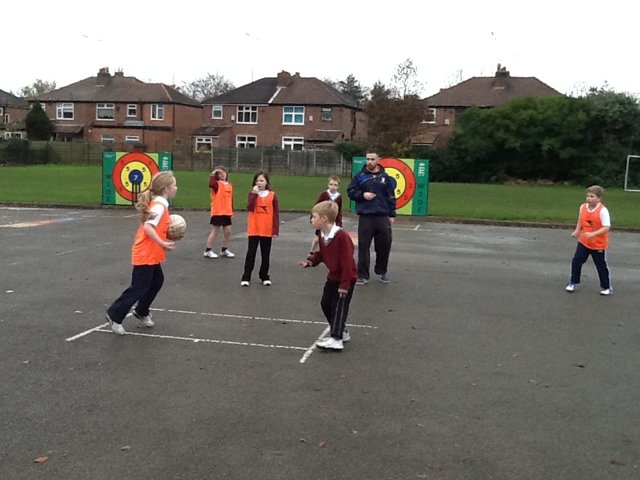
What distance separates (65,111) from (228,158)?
2192 centimetres

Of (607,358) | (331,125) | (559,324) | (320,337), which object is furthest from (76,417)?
(331,125)

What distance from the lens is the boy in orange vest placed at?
417 inches

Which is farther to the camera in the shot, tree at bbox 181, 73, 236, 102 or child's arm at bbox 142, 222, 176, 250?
tree at bbox 181, 73, 236, 102

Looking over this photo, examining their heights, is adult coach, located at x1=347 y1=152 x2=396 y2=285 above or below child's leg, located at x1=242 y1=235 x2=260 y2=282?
above

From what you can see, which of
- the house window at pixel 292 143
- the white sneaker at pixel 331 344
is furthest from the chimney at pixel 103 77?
the white sneaker at pixel 331 344

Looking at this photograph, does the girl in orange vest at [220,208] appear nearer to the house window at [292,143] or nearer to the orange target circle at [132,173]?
the orange target circle at [132,173]

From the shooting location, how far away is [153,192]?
24.8ft

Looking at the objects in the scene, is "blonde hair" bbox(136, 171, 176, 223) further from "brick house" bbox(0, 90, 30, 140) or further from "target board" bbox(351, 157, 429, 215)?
"brick house" bbox(0, 90, 30, 140)

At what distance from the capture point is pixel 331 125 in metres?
65.8

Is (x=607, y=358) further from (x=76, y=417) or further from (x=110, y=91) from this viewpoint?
(x=110, y=91)

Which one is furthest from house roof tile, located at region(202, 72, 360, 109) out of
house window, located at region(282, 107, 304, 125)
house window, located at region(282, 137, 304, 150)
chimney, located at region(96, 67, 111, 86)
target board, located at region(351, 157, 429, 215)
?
target board, located at region(351, 157, 429, 215)

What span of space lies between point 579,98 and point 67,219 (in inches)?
1623

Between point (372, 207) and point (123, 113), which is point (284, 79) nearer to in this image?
point (123, 113)

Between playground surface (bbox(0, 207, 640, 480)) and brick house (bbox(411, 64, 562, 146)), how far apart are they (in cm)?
5398
